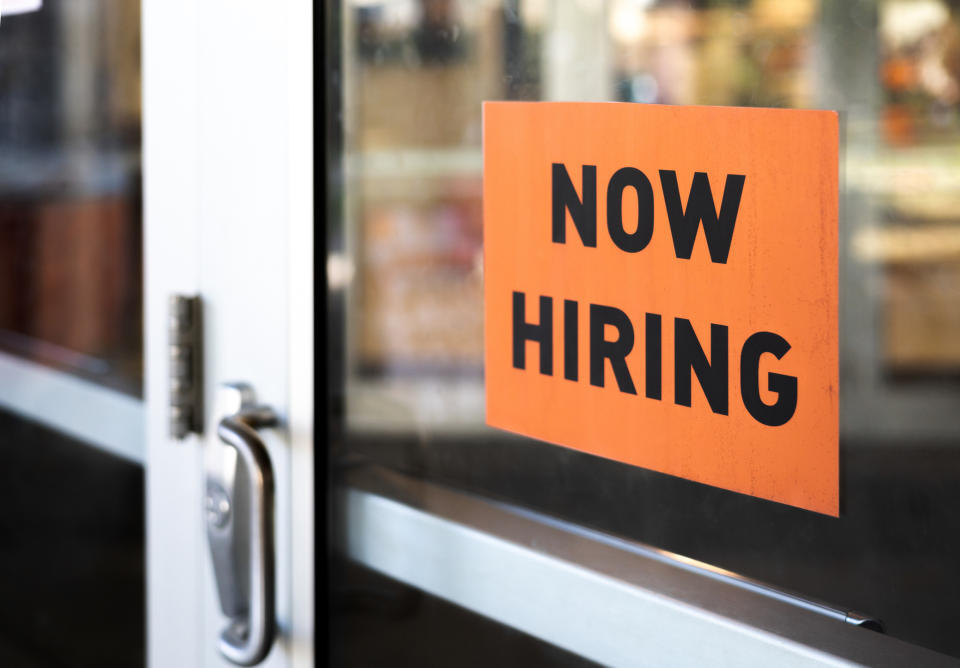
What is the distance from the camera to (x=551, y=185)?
762 mm

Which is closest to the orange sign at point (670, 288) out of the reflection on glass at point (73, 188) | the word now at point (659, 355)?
the word now at point (659, 355)

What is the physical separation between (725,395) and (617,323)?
10cm

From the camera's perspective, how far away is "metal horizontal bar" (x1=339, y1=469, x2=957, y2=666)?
0.67 metres

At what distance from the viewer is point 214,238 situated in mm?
1053

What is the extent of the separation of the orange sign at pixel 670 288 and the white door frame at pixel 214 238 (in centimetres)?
25

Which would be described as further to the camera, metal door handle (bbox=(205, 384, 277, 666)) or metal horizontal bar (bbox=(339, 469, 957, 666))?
metal door handle (bbox=(205, 384, 277, 666))

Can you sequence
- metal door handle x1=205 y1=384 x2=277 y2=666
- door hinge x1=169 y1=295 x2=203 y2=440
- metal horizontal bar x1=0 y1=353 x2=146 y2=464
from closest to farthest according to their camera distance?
metal door handle x1=205 y1=384 x2=277 y2=666 → door hinge x1=169 y1=295 x2=203 y2=440 → metal horizontal bar x1=0 y1=353 x2=146 y2=464

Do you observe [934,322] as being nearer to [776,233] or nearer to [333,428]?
[776,233]

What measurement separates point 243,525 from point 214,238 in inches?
12.4

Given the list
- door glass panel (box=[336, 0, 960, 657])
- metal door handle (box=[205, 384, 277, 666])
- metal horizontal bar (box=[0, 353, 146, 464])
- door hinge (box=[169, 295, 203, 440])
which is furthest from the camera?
metal horizontal bar (box=[0, 353, 146, 464])

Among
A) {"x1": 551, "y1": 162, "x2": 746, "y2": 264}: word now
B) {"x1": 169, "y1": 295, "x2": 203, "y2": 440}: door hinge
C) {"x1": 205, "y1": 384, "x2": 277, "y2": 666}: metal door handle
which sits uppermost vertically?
{"x1": 551, "y1": 162, "x2": 746, "y2": 264}: word now

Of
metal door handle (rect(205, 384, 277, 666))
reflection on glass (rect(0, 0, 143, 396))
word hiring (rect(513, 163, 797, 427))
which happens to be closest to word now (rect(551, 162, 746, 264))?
word hiring (rect(513, 163, 797, 427))

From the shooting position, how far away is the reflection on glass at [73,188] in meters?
1.13

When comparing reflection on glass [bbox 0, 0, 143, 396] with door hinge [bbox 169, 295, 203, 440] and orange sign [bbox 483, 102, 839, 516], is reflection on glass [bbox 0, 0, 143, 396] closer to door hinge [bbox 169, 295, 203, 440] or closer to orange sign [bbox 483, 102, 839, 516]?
door hinge [bbox 169, 295, 203, 440]
